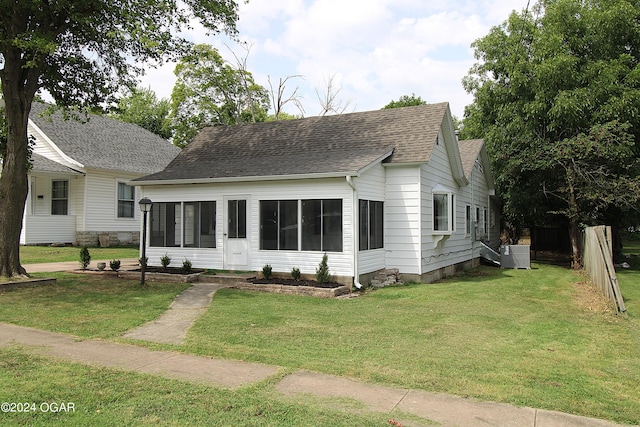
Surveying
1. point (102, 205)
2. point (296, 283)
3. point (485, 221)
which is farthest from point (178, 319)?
point (485, 221)

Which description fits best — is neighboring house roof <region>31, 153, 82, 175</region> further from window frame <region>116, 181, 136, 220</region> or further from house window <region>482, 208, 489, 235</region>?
house window <region>482, 208, 489, 235</region>

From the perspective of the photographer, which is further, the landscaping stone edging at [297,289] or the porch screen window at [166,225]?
the porch screen window at [166,225]

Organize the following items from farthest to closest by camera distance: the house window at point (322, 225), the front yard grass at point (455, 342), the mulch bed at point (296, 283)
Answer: the house window at point (322, 225), the mulch bed at point (296, 283), the front yard grass at point (455, 342)

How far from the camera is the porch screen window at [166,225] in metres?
14.4

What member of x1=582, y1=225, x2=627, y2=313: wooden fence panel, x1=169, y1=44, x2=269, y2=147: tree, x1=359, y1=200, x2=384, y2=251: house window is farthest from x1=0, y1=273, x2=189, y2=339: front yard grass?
x1=169, y1=44, x2=269, y2=147: tree

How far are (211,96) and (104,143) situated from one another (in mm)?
11668

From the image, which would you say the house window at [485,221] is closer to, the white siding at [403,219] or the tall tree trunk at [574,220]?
the tall tree trunk at [574,220]

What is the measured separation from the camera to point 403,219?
13586mm

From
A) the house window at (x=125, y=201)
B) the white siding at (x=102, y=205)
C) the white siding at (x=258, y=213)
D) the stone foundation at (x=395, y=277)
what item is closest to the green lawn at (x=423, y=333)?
the stone foundation at (x=395, y=277)

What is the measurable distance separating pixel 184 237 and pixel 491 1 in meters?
10.2

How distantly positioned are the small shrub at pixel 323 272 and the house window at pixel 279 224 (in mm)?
976

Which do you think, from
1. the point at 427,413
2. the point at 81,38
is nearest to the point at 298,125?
the point at 81,38

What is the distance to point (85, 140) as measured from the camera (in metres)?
23.6

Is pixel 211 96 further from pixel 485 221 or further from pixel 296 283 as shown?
pixel 296 283
